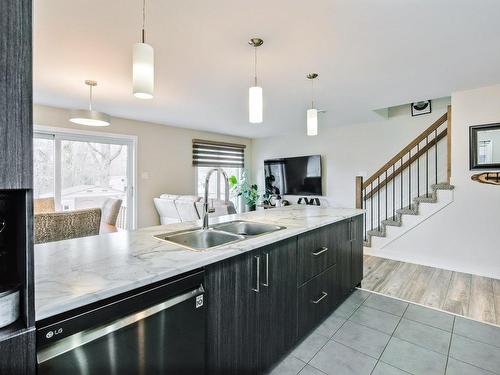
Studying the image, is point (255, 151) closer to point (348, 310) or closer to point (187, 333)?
point (348, 310)

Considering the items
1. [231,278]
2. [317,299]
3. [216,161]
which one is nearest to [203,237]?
[231,278]

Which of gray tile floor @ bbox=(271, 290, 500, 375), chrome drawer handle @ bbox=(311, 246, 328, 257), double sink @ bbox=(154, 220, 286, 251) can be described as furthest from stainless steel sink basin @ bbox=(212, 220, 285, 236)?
gray tile floor @ bbox=(271, 290, 500, 375)

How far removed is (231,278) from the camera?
132 centimetres

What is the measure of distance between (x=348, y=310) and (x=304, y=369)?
0.92m

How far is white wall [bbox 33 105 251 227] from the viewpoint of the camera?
490 cm

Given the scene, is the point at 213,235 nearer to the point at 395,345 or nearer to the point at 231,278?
the point at 231,278

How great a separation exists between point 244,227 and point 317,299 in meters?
0.78

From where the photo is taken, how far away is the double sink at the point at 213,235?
1.63 meters

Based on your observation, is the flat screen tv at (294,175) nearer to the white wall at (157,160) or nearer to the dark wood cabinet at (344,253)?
the white wall at (157,160)

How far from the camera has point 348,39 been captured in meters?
2.13

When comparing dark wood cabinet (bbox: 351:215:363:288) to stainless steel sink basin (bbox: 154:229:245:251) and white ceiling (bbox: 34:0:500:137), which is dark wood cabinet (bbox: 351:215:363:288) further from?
white ceiling (bbox: 34:0:500:137)

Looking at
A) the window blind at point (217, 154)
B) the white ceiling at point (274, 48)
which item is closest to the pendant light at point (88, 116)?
the white ceiling at point (274, 48)

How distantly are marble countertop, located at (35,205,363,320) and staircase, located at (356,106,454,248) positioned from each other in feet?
9.27

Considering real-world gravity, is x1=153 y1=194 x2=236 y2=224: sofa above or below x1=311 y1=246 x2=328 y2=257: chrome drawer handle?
above
